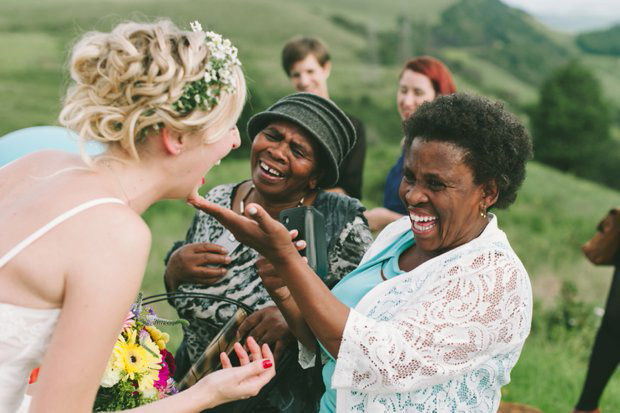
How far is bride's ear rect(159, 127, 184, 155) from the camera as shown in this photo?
6.70ft

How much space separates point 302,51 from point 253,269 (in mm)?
2966

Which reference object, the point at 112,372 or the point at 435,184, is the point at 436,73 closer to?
the point at 435,184

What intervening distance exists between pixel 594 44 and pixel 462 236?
2483 centimetres

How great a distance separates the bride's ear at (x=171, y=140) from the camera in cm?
204

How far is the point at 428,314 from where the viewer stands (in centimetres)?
234

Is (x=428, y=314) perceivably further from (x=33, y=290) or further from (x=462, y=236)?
(x=33, y=290)

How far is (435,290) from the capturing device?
7.86 feet

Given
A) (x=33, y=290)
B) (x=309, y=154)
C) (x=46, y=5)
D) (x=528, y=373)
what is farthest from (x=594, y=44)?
(x=33, y=290)

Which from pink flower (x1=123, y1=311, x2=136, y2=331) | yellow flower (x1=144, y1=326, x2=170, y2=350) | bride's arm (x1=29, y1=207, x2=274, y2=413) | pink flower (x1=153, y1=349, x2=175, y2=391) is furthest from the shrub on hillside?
bride's arm (x1=29, y1=207, x2=274, y2=413)

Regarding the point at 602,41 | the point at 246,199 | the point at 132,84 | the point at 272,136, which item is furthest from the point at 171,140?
the point at 602,41

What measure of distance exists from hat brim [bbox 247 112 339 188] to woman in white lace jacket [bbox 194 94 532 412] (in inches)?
21.9

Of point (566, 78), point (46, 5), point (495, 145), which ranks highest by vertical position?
point (46, 5)

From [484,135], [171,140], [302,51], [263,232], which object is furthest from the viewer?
[302,51]

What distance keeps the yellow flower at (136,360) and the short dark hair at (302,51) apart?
364 centimetres
